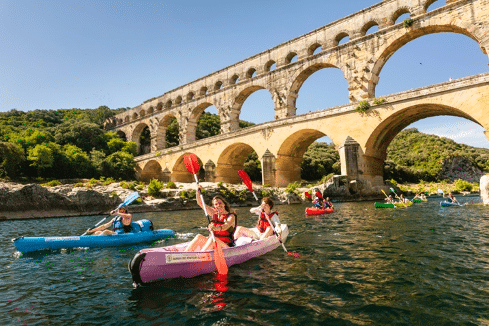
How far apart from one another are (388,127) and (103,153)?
32941 millimetres

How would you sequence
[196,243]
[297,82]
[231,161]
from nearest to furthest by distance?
[196,243]
[297,82]
[231,161]

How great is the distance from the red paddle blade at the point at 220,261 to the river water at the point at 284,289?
A: 220 millimetres

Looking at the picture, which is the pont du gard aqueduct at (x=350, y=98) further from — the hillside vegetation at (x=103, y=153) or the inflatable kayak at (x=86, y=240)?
the inflatable kayak at (x=86, y=240)

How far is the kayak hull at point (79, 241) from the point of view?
7836 millimetres

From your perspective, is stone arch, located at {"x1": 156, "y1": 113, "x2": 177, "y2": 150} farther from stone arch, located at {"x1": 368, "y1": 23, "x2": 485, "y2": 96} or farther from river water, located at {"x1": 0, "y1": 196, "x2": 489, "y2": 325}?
Result: river water, located at {"x1": 0, "y1": 196, "x2": 489, "y2": 325}

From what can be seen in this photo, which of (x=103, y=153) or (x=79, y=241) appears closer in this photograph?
(x=79, y=241)

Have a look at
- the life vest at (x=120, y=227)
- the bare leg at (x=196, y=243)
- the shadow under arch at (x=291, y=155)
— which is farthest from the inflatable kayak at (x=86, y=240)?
the shadow under arch at (x=291, y=155)

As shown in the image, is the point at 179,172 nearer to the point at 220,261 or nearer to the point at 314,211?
the point at 314,211

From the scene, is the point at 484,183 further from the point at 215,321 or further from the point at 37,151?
the point at 37,151

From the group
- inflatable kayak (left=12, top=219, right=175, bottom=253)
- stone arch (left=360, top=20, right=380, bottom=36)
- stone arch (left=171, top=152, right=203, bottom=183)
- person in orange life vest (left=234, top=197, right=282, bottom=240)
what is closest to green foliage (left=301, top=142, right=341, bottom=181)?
stone arch (left=171, top=152, right=203, bottom=183)

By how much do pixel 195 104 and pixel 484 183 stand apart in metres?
28.0

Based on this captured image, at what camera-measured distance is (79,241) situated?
27.1 ft

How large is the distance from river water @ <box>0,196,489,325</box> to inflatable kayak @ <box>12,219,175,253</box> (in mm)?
379

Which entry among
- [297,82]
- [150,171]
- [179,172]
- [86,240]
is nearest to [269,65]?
[297,82]
